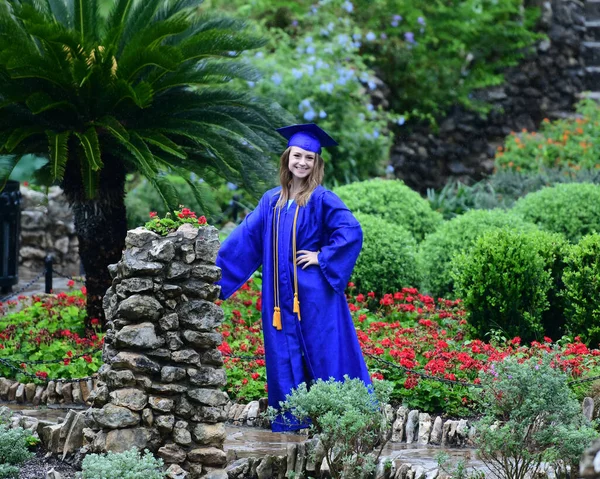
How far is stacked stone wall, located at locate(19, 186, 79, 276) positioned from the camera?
38.5 feet

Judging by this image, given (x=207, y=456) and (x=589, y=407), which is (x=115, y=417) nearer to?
(x=207, y=456)

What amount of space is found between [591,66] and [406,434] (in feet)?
40.5

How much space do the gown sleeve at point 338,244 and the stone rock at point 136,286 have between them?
1.01 metres

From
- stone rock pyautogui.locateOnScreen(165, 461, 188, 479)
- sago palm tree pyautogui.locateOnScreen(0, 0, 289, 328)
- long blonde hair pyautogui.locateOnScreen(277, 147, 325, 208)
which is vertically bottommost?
stone rock pyautogui.locateOnScreen(165, 461, 188, 479)

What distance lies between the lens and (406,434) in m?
5.84

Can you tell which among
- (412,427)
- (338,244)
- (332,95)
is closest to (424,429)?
(412,427)

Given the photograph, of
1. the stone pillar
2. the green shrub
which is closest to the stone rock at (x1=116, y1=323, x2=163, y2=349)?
the stone pillar

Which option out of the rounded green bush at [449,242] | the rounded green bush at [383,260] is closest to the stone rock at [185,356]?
the rounded green bush at [383,260]

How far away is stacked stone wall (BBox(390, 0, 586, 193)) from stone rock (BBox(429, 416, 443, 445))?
29.2 feet

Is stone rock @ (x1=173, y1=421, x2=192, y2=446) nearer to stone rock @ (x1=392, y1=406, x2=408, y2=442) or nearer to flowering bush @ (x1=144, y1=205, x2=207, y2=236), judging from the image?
flowering bush @ (x1=144, y1=205, x2=207, y2=236)

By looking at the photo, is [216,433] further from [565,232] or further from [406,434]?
[565,232]

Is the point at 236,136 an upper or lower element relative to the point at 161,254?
upper

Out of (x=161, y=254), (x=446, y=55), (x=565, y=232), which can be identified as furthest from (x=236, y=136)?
(x=446, y=55)

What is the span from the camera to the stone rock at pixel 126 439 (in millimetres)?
4812
